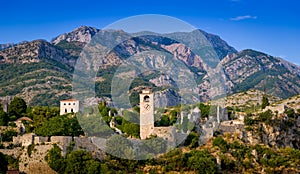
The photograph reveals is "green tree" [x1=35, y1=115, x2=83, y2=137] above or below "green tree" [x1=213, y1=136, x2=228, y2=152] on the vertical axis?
above

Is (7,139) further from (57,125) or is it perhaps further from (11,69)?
(11,69)

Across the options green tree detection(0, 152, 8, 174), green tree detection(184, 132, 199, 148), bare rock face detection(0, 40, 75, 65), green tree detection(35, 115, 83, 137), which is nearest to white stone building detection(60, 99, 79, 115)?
green tree detection(35, 115, 83, 137)

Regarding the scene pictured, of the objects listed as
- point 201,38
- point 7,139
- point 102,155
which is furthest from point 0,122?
point 201,38

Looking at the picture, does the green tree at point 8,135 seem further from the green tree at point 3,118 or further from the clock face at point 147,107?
the clock face at point 147,107

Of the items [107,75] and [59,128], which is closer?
[59,128]

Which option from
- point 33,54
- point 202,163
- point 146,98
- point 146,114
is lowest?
point 202,163

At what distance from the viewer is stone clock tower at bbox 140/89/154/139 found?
4872 centimetres

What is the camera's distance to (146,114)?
4966cm

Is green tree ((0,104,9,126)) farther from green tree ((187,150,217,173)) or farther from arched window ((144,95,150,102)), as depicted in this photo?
green tree ((187,150,217,173))

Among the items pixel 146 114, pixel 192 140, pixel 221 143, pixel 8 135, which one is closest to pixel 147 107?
pixel 146 114

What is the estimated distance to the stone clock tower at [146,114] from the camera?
1918 inches

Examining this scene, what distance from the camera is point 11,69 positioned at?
16662 centimetres

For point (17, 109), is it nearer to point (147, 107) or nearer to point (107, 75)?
point (147, 107)

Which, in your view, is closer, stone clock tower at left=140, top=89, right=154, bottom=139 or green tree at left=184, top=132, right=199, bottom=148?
stone clock tower at left=140, top=89, right=154, bottom=139
